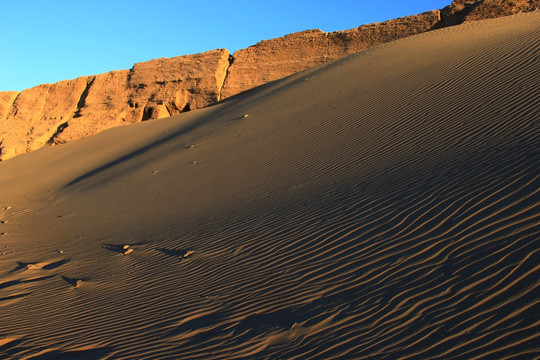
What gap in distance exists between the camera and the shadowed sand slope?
155 inches

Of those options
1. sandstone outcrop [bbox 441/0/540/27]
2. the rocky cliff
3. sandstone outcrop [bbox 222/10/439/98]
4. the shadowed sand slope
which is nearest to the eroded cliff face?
the rocky cliff

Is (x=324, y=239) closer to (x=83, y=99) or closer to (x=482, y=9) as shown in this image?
(x=482, y=9)

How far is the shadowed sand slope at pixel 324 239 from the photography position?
12.9 ft

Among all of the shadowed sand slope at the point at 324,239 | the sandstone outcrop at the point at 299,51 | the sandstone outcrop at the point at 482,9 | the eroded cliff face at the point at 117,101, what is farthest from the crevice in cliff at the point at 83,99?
the sandstone outcrop at the point at 482,9

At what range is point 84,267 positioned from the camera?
695 cm

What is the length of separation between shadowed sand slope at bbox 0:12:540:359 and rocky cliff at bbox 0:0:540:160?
1150cm

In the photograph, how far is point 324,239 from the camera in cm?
587

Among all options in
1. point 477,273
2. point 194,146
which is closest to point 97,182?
point 194,146

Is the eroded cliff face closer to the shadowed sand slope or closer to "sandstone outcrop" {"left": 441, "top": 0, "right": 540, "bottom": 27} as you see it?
"sandstone outcrop" {"left": 441, "top": 0, "right": 540, "bottom": 27}

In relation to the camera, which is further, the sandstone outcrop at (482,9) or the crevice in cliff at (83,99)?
the crevice in cliff at (83,99)

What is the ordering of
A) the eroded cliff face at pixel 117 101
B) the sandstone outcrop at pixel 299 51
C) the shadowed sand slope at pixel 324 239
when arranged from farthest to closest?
the eroded cliff face at pixel 117 101 → the sandstone outcrop at pixel 299 51 → the shadowed sand slope at pixel 324 239

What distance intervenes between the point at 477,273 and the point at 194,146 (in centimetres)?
1098

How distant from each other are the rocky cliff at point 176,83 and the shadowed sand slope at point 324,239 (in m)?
11.5

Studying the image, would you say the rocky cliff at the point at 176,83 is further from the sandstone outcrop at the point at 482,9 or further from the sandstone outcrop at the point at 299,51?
the sandstone outcrop at the point at 482,9
